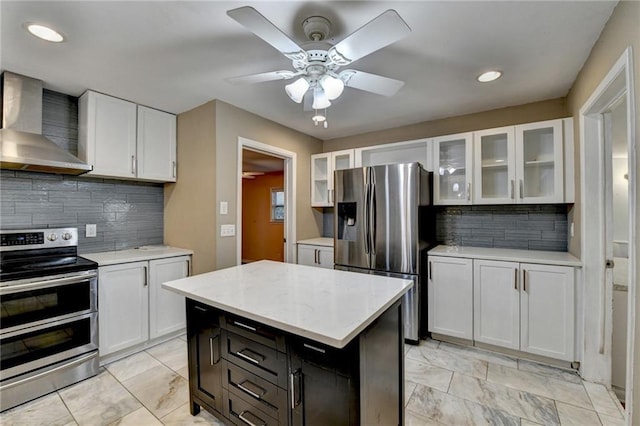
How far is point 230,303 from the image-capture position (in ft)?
4.44

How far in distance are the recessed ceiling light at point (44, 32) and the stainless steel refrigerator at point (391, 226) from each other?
2.47 m

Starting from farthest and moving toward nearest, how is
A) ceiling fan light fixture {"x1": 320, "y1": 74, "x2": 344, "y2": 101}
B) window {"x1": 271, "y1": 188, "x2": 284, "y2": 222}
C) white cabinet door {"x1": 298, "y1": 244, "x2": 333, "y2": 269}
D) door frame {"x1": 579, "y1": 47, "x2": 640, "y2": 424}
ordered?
window {"x1": 271, "y1": 188, "x2": 284, "y2": 222} < white cabinet door {"x1": 298, "y1": 244, "x2": 333, "y2": 269} < door frame {"x1": 579, "y1": 47, "x2": 640, "y2": 424} < ceiling fan light fixture {"x1": 320, "y1": 74, "x2": 344, "y2": 101}

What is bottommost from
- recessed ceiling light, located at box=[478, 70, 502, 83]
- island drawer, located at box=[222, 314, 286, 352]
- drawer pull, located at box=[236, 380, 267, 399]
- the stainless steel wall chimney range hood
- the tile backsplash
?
drawer pull, located at box=[236, 380, 267, 399]

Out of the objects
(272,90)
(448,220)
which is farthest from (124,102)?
(448,220)

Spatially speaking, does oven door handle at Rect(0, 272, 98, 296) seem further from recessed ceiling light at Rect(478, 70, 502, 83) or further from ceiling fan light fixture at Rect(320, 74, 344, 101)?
recessed ceiling light at Rect(478, 70, 502, 83)

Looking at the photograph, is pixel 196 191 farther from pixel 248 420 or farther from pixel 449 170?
pixel 449 170

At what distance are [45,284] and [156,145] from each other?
1643mm

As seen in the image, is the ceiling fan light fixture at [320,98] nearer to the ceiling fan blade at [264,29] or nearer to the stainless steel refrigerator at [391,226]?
the ceiling fan blade at [264,29]

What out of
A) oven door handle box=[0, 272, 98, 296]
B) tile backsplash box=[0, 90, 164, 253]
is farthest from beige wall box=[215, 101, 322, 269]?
tile backsplash box=[0, 90, 164, 253]

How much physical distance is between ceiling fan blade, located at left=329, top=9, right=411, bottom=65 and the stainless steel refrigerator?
1.52m

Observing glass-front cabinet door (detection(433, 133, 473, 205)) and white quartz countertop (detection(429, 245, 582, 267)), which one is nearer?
white quartz countertop (detection(429, 245, 582, 267))

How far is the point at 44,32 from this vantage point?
1.71 meters

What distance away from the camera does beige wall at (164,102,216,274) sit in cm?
279

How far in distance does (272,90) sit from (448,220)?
2.46m
